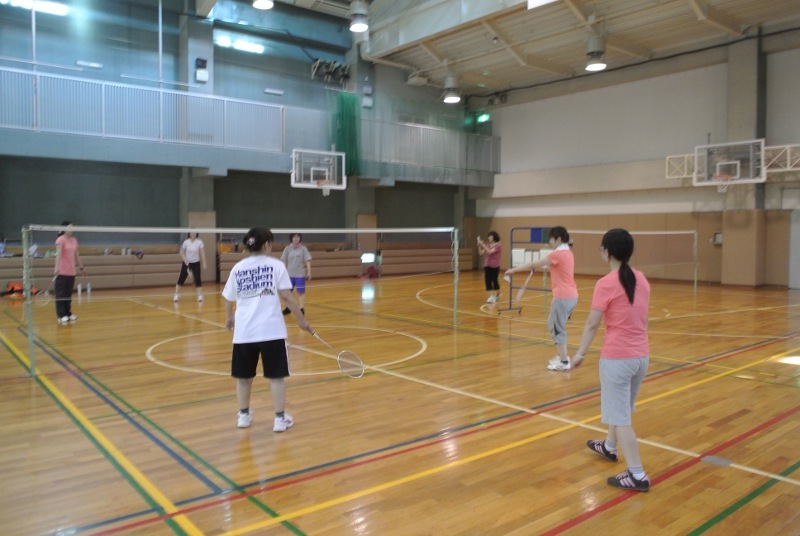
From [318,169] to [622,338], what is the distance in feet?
60.6

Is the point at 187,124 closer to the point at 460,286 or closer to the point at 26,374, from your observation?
the point at 460,286

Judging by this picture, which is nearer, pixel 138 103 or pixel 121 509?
pixel 121 509

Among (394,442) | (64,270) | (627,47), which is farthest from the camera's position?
(627,47)

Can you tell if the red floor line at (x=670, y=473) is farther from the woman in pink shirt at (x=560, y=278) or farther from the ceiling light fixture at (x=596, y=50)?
the ceiling light fixture at (x=596, y=50)

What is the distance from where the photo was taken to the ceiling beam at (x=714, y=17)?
17.4 m

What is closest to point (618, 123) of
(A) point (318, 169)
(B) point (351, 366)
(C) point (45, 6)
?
(A) point (318, 169)

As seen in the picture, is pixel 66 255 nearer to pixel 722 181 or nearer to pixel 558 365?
pixel 558 365

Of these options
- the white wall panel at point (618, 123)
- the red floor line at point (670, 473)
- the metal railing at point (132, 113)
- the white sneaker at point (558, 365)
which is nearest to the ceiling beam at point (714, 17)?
the white wall panel at point (618, 123)

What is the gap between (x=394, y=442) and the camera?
537 cm

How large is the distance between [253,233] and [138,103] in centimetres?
1565

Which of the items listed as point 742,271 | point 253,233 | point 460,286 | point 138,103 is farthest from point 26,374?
point 742,271

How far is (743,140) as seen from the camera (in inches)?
801

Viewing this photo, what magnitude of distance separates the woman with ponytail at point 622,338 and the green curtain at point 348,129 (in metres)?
19.2

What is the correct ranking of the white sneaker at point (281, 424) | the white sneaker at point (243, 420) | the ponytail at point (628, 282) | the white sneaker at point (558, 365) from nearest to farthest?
1. the ponytail at point (628, 282)
2. the white sneaker at point (281, 424)
3. the white sneaker at point (243, 420)
4. the white sneaker at point (558, 365)
